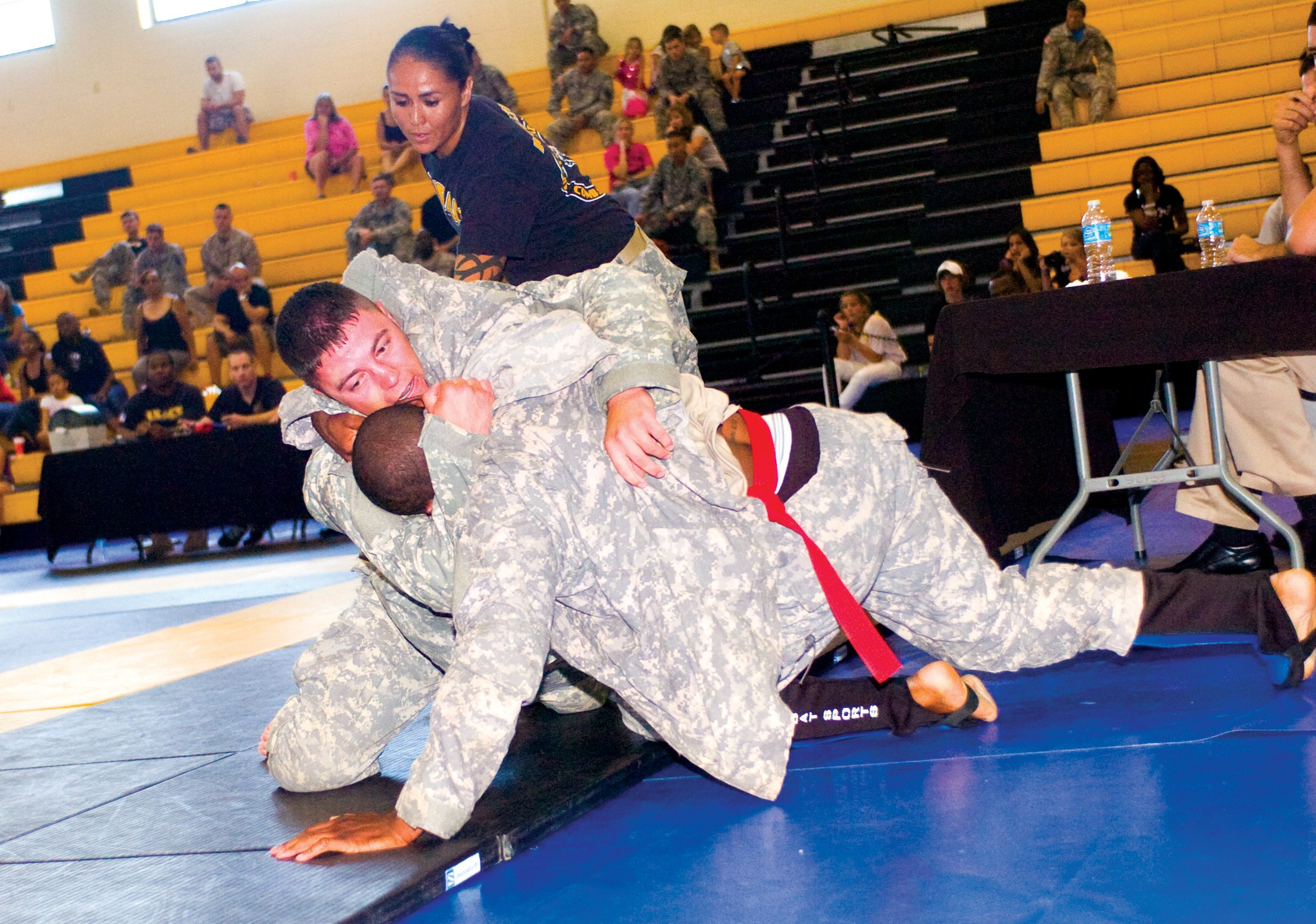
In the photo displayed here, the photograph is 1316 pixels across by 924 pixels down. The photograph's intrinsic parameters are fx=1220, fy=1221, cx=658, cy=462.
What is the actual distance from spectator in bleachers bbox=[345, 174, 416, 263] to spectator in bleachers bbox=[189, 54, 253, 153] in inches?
145

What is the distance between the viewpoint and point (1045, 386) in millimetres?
3887

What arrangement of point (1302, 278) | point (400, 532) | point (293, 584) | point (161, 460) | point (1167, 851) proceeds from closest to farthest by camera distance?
point (1167, 851)
point (400, 532)
point (1302, 278)
point (293, 584)
point (161, 460)

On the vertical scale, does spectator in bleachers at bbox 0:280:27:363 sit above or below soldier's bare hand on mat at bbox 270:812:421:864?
above

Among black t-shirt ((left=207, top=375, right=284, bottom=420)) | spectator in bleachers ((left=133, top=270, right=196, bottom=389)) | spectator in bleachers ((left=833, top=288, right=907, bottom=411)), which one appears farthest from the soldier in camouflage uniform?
spectator in bleachers ((left=133, top=270, right=196, bottom=389))

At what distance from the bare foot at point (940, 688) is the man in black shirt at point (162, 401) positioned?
7.00 metres

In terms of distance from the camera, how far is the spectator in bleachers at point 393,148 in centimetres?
1120

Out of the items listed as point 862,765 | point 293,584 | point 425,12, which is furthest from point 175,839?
point 425,12

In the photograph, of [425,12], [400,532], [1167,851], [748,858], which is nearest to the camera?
[1167,851]

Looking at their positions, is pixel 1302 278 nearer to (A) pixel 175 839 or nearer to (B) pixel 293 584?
(A) pixel 175 839

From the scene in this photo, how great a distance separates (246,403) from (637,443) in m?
6.82

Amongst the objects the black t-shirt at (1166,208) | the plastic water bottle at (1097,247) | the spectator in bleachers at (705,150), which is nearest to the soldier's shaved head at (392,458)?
Result: the plastic water bottle at (1097,247)

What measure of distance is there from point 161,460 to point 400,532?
20.5 ft

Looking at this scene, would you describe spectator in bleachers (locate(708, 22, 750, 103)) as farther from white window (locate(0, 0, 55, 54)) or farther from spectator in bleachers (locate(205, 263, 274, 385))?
white window (locate(0, 0, 55, 54))

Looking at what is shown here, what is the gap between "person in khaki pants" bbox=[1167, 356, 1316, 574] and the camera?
10.5 ft
